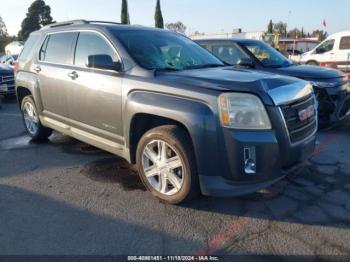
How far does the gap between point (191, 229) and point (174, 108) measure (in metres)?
1.13

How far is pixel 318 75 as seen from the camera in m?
6.41

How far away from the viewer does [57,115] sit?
501cm

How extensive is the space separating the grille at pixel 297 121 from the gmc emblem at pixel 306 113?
24 millimetres

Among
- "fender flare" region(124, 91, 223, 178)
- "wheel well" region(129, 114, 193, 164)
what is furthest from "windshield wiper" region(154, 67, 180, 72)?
"wheel well" region(129, 114, 193, 164)

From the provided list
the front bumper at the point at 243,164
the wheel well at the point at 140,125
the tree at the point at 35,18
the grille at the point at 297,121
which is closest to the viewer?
the front bumper at the point at 243,164

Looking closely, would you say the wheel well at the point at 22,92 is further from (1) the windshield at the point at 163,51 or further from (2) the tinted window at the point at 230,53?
(2) the tinted window at the point at 230,53

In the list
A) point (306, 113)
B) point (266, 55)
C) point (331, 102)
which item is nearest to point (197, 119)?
point (306, 113)

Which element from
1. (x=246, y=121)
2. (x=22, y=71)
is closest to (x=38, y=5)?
(x=22, y=71)

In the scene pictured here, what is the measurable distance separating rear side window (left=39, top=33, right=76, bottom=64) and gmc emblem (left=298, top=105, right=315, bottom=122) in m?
3.05

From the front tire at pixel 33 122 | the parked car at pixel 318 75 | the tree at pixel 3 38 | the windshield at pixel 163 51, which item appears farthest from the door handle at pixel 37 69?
the tree at pixel 3 38

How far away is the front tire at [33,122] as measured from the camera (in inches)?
227

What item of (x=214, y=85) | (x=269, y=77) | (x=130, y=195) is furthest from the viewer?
(x=130, y=195)

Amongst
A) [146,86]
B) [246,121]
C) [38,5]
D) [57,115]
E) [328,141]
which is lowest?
[328,141]

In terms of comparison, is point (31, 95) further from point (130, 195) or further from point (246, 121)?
point (246, 121)
